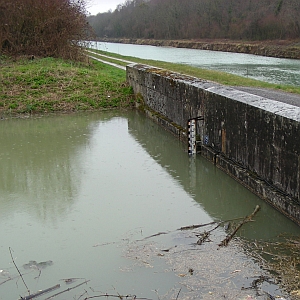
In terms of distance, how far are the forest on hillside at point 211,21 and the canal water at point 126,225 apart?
5788 centimetres

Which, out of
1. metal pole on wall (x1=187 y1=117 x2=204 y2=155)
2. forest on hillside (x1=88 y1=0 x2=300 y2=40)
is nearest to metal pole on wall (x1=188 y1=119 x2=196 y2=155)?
metal pole on wall (x1=187 y1=117 x2=204 y2=155)

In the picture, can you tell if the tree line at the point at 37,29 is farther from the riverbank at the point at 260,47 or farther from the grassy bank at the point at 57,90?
the riverbank at the point at 260,47

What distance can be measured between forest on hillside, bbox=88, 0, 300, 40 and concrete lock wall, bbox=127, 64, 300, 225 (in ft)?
183

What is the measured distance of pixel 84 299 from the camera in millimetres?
4664

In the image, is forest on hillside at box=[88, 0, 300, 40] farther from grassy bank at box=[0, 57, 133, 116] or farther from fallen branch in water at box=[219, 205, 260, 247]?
fallen branch in water at box=[219, 205, 260, 247]

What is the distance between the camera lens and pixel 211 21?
92.6 meters

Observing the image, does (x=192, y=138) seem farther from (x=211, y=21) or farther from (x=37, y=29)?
(x=211, y=21)

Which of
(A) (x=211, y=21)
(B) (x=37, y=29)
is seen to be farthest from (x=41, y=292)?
(A) (x=211, y=21)

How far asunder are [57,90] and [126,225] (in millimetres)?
10692

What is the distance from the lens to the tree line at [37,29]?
21.6 metres

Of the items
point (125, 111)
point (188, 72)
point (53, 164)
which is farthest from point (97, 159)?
point (188, 72)

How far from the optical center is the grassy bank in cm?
1543

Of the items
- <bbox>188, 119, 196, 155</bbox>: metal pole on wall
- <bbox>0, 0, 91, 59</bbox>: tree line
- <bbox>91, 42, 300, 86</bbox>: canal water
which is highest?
<bbox>0, 0, 91, 59</bbox>: tree line

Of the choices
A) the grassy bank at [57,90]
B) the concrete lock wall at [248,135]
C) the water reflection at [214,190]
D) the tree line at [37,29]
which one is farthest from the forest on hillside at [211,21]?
the water reflection at [214,190]
